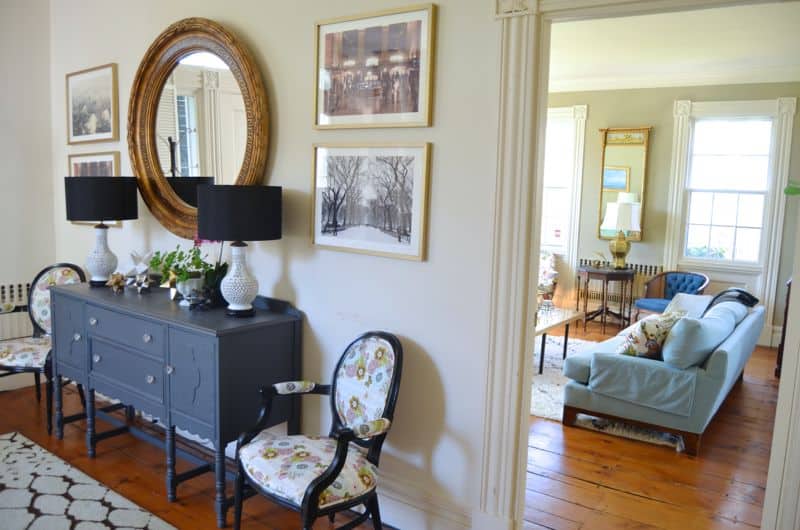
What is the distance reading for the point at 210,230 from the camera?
2.75 m

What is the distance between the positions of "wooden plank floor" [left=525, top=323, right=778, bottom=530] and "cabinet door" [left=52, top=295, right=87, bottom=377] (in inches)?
99.2

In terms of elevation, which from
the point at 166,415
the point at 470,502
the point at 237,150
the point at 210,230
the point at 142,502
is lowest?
the point at 142,502

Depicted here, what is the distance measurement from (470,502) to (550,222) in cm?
558

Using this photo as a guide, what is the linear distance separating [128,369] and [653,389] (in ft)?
9.69

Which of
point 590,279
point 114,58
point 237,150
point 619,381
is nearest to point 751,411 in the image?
point 619,381

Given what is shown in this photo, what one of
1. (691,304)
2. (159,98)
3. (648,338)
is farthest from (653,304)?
(159,98)

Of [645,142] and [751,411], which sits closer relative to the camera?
[751,411]

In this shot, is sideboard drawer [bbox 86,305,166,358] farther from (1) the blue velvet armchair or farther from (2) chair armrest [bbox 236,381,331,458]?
→ (1) the blue velvet armchair

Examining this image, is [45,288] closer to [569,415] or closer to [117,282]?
[117,282]

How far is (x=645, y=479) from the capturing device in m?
3.35

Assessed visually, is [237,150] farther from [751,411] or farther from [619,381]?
[751,411]

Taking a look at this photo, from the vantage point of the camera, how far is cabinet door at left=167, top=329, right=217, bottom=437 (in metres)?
2.66

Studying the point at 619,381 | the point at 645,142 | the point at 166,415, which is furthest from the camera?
the point at 645,142

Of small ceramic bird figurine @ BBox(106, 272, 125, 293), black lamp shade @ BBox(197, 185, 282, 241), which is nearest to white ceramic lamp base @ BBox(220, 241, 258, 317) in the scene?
black lamp shade @ BBox(197, 185, 282, 241)
